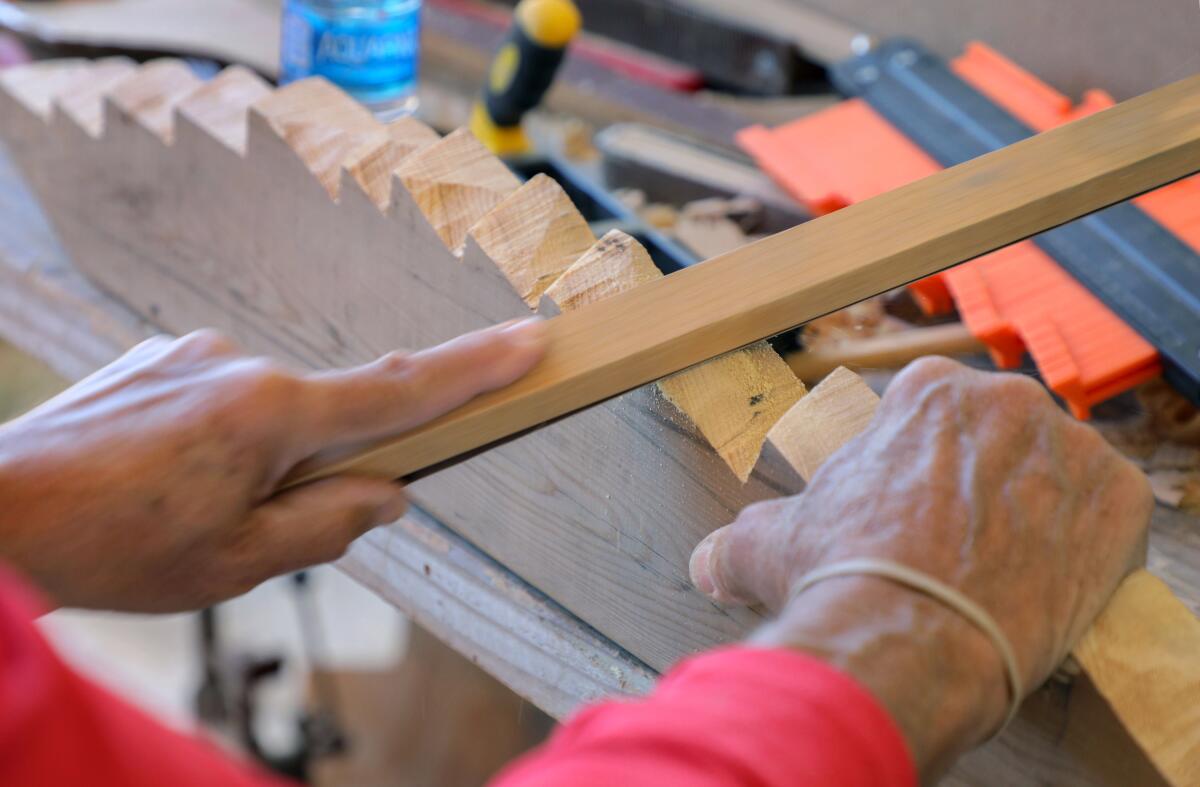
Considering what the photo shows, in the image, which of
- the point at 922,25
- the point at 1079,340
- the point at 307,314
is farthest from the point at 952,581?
the point at 922,25

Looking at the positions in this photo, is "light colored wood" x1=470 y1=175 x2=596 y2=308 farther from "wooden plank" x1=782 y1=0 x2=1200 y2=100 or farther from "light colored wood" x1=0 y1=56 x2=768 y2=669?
"wooden plank" x1=782 y1=0 x2=1200 y2=100

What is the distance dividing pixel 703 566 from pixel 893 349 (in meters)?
0.33

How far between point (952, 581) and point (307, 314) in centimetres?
59

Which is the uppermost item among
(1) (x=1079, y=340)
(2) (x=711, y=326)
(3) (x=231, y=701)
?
(2) (x=711, y=326)

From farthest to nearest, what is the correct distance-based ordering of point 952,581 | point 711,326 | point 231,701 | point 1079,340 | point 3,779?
1. point 231,701
2. point 1079,340
3. point 711,326
4. point 952,581
5. point 3,779

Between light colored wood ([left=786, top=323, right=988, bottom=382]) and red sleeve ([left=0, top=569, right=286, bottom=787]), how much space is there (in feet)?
1.61

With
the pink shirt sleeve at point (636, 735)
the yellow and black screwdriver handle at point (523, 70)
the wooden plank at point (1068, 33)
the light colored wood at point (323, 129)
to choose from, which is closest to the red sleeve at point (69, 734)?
the pink shirt sleeve at point (636, 735)

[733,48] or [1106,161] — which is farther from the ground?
[1106,161]

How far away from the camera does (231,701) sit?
1.59 metres

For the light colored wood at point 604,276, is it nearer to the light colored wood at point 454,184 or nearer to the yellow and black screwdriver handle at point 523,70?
the light colored wood at point 454,184

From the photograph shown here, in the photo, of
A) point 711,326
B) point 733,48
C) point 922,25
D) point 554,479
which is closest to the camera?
point 711,326

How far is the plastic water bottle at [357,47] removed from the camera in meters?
1.22

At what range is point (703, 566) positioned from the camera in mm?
617

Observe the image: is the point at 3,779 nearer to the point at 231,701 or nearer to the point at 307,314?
the point at 307,314
